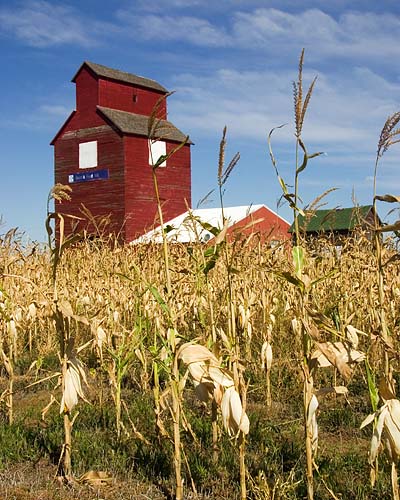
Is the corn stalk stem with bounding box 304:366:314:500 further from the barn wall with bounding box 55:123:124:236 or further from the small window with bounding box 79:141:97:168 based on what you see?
the small window with bounding box 79:141:97:168

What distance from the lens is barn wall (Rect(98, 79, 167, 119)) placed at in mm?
26031

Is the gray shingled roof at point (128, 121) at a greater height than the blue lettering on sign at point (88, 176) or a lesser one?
greater

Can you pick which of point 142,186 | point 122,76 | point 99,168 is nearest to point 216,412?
point 142,186

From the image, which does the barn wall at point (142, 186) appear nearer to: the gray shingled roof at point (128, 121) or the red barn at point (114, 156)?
the red barn at point (114, 156)

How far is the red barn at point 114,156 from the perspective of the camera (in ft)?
81.7

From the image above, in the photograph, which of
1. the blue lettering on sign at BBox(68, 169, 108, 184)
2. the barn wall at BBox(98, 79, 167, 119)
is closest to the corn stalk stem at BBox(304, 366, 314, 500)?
the blue lettering on sign at BBox(68, 169, 108, 184)

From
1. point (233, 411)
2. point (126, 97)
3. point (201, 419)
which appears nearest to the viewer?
point (233, 411)

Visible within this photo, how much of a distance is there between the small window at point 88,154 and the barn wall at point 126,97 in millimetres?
1859

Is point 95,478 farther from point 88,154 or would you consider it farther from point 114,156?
point 88,154

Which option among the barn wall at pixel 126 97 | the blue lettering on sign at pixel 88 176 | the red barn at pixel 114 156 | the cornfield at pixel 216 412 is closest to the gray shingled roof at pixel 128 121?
the red barn at pixel 114 156

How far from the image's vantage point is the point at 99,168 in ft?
83.8

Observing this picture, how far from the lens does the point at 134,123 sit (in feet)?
85.9

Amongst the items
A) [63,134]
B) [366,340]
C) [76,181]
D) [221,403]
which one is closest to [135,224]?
[76,181]

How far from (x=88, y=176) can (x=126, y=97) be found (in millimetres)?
4208
